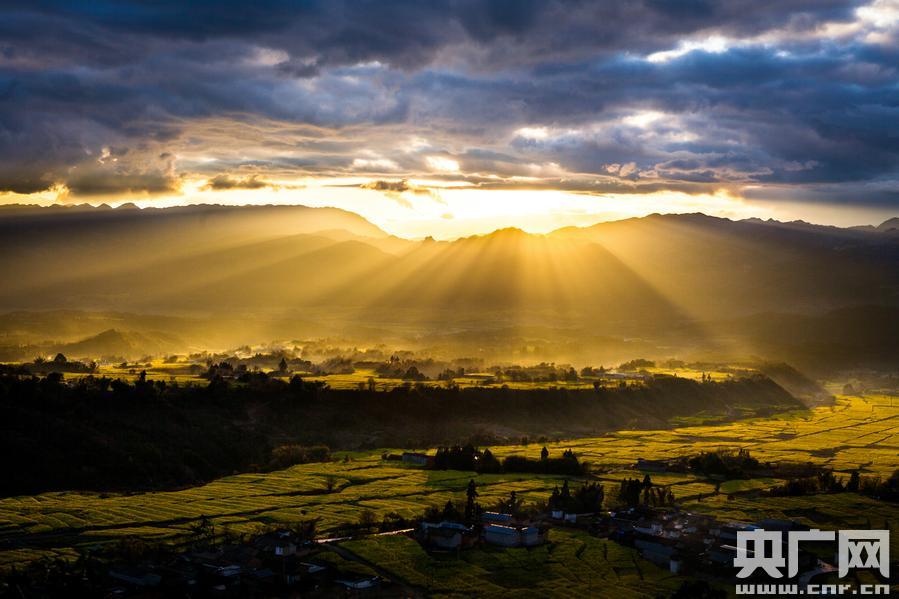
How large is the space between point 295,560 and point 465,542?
37.1 feet

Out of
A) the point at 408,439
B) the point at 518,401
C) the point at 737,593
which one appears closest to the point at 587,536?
the point at 737,593

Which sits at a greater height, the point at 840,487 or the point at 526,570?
the point at 526,570

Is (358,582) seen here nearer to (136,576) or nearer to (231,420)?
(136,576)

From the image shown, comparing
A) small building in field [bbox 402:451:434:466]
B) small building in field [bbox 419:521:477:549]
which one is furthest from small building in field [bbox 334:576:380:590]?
small building in field [bbox 402:451:434:466]

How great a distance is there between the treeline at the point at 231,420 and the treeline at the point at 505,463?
59 cm

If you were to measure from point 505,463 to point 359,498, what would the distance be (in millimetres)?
19766

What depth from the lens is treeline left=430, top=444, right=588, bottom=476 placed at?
288ft

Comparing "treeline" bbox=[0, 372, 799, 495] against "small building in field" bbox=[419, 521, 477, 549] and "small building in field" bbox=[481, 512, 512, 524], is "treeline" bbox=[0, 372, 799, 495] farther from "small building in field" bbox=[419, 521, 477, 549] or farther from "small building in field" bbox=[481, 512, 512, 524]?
"small building in field" bbox=[419, 521, 477, 549]

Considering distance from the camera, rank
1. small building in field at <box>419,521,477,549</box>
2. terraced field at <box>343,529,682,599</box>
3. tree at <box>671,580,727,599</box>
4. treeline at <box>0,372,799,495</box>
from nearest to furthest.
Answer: tree at <box>671,580,727,599</box> < terraced field at <box>343,529,682,599</box> < small building in field at <box>419,521,477,549</box> < treeline at <box>0,372,799,495</box>

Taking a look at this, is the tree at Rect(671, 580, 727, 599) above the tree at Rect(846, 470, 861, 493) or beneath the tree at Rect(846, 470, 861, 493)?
above

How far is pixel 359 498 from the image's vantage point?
244 ft

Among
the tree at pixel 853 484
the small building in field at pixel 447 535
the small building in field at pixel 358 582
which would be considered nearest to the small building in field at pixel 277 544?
the small building in field at pixel 358 582

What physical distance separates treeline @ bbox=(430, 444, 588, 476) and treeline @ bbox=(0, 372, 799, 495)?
1.94 feet

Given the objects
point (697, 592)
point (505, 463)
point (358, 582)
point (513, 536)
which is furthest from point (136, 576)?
point (505, 463)
